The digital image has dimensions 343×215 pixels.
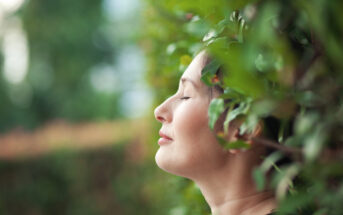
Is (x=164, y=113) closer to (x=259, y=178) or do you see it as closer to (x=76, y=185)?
(x=259, y=178)

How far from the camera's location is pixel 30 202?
22.4 feet

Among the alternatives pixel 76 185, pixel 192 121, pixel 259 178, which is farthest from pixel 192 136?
pixel 76 185

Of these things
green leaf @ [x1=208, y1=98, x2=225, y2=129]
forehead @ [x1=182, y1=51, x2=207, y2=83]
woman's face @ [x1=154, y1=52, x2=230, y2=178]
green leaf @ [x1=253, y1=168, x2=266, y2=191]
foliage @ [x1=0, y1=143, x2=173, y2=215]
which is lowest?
green leaf @ [x1=253, y1=168, x2=266, y2=191]

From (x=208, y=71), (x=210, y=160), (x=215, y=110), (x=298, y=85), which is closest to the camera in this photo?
(x=298, y=85)

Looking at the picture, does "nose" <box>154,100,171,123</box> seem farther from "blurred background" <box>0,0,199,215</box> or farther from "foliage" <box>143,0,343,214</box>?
"blurred background" <box>0,0,199,215</box>

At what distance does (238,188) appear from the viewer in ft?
4.33

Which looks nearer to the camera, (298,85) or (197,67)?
(298,85)

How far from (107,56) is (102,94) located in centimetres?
143

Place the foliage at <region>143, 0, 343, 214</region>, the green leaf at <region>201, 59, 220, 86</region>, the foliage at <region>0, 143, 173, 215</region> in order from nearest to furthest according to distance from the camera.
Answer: the foliage at <region>143, 0, 343, 214</region>
the green leaf at <region>201, 59, 220, 86</region>
the foliage at <region>0, 143, 173, 215</region>

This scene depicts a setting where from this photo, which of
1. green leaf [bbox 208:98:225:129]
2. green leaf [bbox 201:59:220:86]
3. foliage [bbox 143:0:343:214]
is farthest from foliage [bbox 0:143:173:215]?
foliage [bbox 143:0:343:214]

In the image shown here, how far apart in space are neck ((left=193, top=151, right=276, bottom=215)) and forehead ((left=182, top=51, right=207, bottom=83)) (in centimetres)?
26

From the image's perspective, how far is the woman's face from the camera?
4.31 ft

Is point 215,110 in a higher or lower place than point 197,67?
lower

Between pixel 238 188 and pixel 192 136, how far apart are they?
0.67 ft
